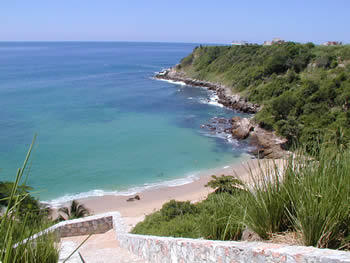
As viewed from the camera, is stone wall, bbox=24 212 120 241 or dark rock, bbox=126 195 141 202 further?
dark rock, bbox=126 195 141 202

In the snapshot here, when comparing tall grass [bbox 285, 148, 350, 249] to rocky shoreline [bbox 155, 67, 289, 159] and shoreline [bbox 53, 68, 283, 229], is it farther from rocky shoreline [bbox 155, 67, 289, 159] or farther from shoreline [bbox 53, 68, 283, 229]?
rocky shoreline [bbox 155, 67, 289, 159]

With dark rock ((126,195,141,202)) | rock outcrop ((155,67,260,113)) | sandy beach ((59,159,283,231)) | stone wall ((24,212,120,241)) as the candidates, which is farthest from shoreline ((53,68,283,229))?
rock outcrop ((155,67,260,113))

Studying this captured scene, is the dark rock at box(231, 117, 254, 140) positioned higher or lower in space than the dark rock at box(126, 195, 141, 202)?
higher

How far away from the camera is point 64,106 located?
42.0 meters

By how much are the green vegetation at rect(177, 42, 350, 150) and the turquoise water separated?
5301 millimetres

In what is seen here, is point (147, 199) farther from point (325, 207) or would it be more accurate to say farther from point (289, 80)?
point (289, 80)

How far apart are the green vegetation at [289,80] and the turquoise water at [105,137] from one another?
5.30 m

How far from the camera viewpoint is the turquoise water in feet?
74.4

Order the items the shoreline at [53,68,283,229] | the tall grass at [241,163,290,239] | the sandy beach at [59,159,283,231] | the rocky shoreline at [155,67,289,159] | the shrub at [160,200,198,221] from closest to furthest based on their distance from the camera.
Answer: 1. the tall grass at [241,163,290,239]
2. the shrub at [160,200,198,221]
3. the shoreline at [53,68,283,229]
4. the sandy beach at [59,159,283,231]
5. the rocky shoreline at [155,67,289,159]

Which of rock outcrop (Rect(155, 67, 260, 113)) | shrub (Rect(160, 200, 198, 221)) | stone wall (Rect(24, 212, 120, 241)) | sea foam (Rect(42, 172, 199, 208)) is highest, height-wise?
rock outcrop (Rect(155, 67, 260, 113))

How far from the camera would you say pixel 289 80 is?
38.6 metres

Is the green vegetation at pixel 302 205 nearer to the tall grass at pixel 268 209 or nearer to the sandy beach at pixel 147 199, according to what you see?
the tall grass at pixel 268 209

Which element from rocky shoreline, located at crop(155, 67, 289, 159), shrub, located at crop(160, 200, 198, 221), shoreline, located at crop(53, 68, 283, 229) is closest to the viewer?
shrub, located at crop(160, 200, 198, 221)

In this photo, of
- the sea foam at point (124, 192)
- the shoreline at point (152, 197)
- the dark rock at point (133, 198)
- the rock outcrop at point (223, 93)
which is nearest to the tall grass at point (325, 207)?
the shoreline at point (152, 197)
